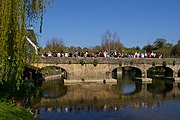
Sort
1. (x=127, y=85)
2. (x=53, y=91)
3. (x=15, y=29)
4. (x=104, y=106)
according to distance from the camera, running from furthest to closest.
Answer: (x=127, y=85), (x=53, y=91), (x=104, y=106), (x=15, y=29)

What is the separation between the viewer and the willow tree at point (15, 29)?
1108cm

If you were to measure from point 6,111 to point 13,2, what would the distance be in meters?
4.04

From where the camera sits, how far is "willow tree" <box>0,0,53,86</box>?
1108cm

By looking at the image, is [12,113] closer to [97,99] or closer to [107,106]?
[107,106]

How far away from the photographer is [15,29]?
37.4 ft

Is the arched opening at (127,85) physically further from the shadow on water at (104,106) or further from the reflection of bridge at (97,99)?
the shadow on water at (104,106)

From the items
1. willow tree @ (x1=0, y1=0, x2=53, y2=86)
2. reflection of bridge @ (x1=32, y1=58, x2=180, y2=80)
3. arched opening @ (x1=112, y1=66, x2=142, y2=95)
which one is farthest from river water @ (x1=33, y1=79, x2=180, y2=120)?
reflection of bridge @ (x1=32, y1=58, x2=180, y2=80)

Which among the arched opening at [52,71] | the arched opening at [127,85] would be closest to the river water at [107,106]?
the arched opening at [127,85]

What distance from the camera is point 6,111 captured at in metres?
12.4

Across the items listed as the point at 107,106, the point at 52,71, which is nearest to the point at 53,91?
the point at 107,106

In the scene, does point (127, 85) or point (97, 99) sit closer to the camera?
point (97, 99)

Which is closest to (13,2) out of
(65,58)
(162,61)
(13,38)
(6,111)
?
(13,38)

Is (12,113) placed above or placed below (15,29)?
below

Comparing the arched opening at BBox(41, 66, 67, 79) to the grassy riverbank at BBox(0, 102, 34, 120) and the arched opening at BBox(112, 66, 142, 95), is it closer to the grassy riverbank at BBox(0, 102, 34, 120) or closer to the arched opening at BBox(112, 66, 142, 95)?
the arched opening at BBox(112, 66, 142, 95)
